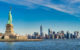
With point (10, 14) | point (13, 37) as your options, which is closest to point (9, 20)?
point (10, 14)

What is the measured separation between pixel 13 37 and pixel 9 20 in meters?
19.8

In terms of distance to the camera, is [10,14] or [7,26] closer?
[7,26]

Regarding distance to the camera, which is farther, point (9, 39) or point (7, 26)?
point (9, 39)

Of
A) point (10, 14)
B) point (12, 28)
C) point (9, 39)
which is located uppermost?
point (10, 14)

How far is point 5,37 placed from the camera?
186250 millimetres

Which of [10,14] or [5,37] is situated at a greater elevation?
[10,14]

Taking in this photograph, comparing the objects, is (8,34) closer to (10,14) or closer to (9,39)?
(9,39)

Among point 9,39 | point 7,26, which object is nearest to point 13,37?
point 9,39

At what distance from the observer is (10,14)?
189 meters

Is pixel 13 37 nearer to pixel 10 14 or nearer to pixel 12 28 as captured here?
pixel 12 28

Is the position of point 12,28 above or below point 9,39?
above

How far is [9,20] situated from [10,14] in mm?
8105

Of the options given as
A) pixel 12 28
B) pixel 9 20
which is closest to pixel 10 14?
pixel 9 20

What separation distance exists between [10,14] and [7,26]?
18577 mm
